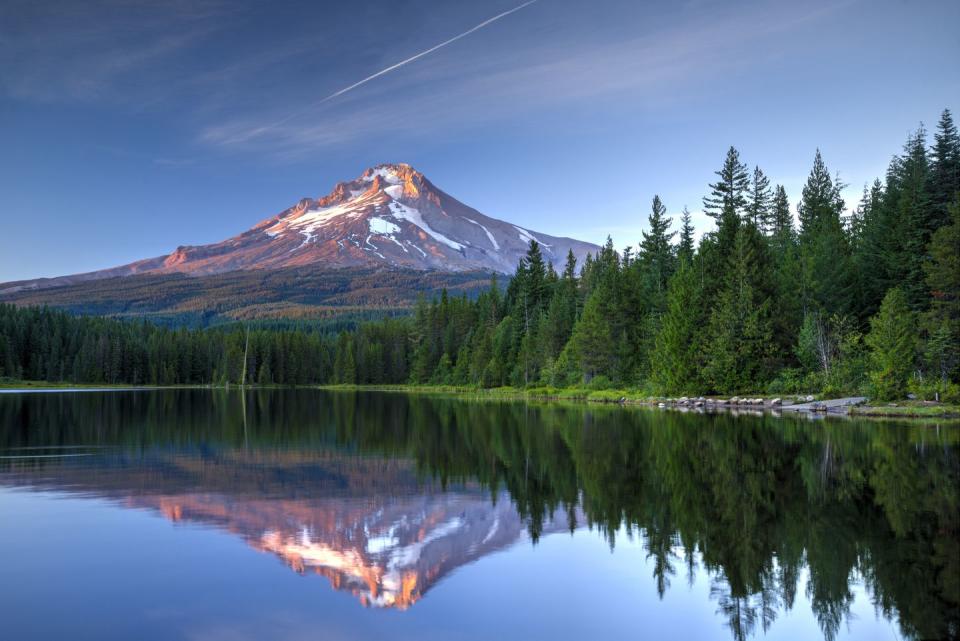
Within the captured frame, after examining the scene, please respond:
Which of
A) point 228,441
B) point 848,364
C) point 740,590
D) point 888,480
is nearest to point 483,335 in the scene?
point 848,364

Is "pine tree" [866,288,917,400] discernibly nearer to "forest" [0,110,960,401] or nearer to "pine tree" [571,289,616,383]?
"forest" [0,110,960,401]

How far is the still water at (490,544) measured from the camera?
9.31 metres

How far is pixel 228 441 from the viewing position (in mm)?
31719

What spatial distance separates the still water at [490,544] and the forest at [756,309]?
68.8 ft

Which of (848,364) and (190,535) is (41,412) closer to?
(190,535)

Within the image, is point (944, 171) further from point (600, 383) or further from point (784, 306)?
point (600, 383)

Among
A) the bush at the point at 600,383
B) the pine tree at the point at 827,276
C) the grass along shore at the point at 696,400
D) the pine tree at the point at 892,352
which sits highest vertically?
the pine tree at the point at 827,276

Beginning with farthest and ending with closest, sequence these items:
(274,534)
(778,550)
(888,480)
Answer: (888,480), (274,534), (778,550)

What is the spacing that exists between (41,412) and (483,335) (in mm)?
60587

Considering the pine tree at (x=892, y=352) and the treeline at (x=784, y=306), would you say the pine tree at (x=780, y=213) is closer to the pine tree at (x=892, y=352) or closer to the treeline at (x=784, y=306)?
the treeline at (x=784, y=306)

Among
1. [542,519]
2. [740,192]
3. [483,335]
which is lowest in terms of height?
[542,519]

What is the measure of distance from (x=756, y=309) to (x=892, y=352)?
→ 17779mm

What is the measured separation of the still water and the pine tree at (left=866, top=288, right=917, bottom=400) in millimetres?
17197

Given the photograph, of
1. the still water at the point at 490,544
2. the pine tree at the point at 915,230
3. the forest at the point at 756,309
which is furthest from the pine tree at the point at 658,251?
the still water at the point at 490,544
